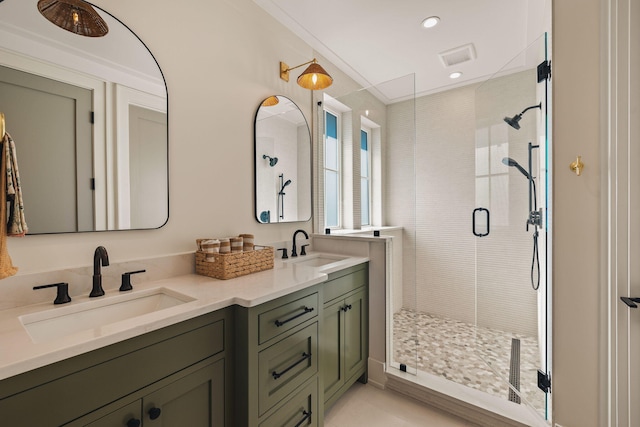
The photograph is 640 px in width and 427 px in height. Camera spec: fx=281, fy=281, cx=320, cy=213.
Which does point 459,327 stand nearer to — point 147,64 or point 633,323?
point 633,323

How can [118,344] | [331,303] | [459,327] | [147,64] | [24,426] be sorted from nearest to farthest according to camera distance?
[24,426] → [118,344] → [147,64] → [331,303] → [459,327]

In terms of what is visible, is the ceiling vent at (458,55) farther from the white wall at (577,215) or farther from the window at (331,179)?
the window at (331,179)

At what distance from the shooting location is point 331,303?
1769mm

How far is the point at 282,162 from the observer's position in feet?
7.30

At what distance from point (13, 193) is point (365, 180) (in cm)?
208

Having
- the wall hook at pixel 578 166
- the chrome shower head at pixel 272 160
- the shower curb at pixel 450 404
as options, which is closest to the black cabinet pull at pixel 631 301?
the wall hook at pixel 578 166

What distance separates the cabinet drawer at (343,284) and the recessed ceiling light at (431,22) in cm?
195

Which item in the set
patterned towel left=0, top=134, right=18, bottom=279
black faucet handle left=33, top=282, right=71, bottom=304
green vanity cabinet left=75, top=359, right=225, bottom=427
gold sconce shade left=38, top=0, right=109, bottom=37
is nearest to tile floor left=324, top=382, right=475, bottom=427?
green vanity cabinet left=75, top=359, right=225, bottom=427

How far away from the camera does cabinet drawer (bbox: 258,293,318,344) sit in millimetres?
1227

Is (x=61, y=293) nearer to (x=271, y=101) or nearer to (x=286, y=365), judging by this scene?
(x=286, y=365)

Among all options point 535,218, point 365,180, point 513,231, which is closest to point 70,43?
point 365,180

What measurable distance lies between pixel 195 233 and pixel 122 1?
47.2 inches

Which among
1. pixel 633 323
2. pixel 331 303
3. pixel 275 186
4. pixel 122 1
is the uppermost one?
pixel 122 1

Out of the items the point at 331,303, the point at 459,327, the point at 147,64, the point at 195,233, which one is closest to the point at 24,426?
the point at 195,233
